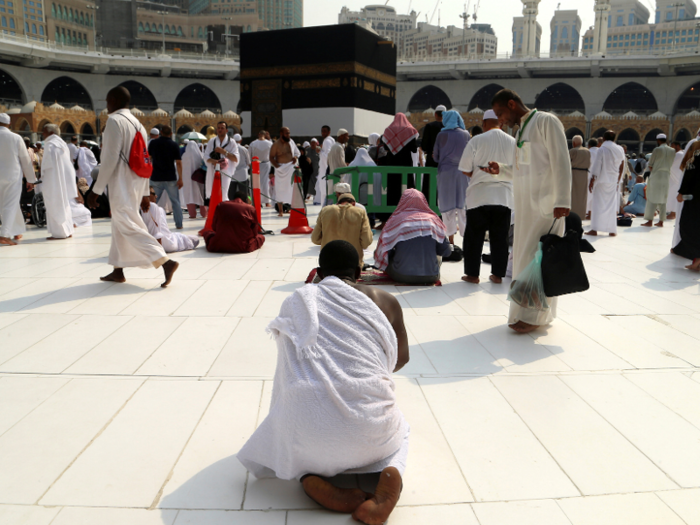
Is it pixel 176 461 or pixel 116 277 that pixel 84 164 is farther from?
pixel 176 461

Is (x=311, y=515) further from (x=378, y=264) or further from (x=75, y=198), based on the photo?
(x=75, y=198)

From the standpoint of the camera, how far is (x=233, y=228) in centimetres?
628

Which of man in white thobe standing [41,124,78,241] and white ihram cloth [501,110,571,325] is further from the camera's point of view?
man in white thobe standing [41,124,78,241]

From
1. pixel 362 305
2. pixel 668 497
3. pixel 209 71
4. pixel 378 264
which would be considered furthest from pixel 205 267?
pixel 209 71

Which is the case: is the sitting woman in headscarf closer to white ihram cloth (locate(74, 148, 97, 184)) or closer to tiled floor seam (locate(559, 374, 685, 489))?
tiled floor seam (locate(559, 374, 685, 489))

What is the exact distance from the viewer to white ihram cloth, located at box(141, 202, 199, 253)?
596 cm

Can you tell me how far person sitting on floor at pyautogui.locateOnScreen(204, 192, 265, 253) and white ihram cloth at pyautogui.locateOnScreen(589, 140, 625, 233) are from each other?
4.78 meters

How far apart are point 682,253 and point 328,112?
1139 cm

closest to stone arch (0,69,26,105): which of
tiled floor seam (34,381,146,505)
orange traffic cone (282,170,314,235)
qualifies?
orange traffic cone (282,170,314,235)

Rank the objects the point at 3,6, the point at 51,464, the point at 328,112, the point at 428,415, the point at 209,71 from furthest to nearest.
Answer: the point at 3,6
the point at 209,71
the point at 328,112
the point at 428,415
the point at 51,464

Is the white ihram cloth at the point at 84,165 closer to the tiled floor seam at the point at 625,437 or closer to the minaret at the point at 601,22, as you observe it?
the tiled floor seam at the point at 625,437

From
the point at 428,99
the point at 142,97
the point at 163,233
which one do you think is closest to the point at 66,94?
the point at 142,97

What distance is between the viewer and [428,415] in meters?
2.42

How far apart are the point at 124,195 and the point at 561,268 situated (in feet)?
10.7
